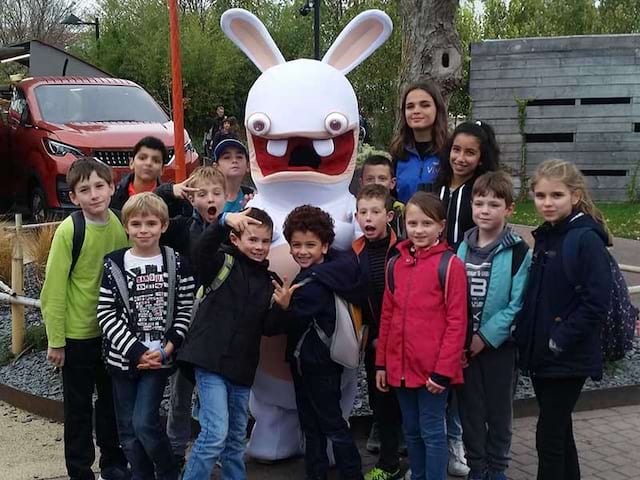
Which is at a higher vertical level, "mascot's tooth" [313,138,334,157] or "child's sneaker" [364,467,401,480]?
"mascot's tooth" [313,138,334,157]

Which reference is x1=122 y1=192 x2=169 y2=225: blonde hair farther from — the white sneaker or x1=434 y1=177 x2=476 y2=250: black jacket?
the white sneaker

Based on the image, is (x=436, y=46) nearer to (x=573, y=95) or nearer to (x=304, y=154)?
(x=304, y=154)

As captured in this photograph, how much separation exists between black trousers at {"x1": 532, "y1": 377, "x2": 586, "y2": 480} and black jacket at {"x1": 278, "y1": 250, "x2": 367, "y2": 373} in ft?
2.90

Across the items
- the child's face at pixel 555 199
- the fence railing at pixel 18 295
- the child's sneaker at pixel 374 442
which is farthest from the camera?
the fence railing at pixel 18 295

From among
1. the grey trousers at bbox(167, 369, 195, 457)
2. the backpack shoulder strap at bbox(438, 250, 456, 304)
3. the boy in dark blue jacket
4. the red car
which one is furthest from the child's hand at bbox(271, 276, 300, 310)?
the red car

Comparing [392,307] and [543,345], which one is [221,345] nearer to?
[392,307]

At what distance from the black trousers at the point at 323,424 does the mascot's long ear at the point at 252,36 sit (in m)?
1.68

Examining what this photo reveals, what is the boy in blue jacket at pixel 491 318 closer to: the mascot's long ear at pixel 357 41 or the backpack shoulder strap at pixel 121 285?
the mascot's long ear at pixel 357 41

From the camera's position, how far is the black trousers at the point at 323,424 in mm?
3447

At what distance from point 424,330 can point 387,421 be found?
69 cm

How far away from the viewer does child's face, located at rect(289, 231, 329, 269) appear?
3350 mm

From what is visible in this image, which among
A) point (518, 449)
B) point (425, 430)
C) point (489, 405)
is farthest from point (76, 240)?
point (518, 449)

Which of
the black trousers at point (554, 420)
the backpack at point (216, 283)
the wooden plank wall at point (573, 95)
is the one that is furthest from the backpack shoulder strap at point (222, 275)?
the wooden plank wall at point (573, 95)

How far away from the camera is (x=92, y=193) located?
3.43 meters
